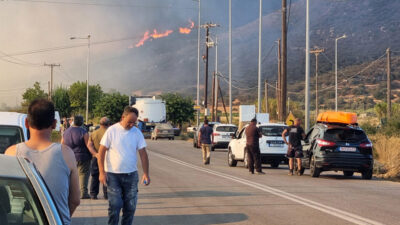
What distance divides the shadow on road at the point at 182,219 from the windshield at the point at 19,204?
22.9 feet

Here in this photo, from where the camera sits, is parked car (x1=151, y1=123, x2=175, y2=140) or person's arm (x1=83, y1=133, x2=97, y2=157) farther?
parked car (x1=151, y1=123, x2=175, y2=140)

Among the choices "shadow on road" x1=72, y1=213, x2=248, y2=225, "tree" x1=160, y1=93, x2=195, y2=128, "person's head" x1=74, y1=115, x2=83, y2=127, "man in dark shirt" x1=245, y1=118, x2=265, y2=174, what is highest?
"tree" x1=160, y1=93, x2=195, y2=128

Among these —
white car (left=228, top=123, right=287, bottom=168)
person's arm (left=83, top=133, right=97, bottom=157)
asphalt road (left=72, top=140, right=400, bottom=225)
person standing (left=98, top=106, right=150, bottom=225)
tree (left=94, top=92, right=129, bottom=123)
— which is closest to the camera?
person standing (left=98, top=106, right=150, bottom=225)

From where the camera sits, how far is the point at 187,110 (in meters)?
94.0

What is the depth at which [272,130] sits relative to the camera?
90.7 ft

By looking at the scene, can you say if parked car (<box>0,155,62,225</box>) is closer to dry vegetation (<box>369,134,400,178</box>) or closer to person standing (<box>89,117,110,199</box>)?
person standing (<box>89,117,110,199</box>)

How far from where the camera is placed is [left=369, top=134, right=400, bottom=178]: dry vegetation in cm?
2567

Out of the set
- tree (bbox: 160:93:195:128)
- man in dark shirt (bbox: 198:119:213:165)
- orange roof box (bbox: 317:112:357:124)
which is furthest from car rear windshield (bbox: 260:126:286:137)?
tree (bbox: 160:93:195:128)

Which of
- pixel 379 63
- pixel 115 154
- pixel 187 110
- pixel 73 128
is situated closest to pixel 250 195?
pixel 73 128

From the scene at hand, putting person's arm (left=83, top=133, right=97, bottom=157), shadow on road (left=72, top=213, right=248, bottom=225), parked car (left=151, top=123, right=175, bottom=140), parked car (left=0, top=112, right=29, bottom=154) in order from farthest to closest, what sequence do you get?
1. parked car (left=151, top=123, right=175, bottom=140)
2. person's arm (left=83, top=133, right=97, bottom=157)
3. shadow on road (left=72, top=213, right=248, bottom=225)
4. parked car (left=0, top=112, right=29, bottom=154)

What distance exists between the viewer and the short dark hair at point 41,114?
641 cm

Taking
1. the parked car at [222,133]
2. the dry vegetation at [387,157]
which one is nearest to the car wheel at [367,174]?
the dry vegetation at [387,157]

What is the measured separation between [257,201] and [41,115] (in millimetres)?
9404

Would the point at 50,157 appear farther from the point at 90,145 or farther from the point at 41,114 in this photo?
the point at 90,145
